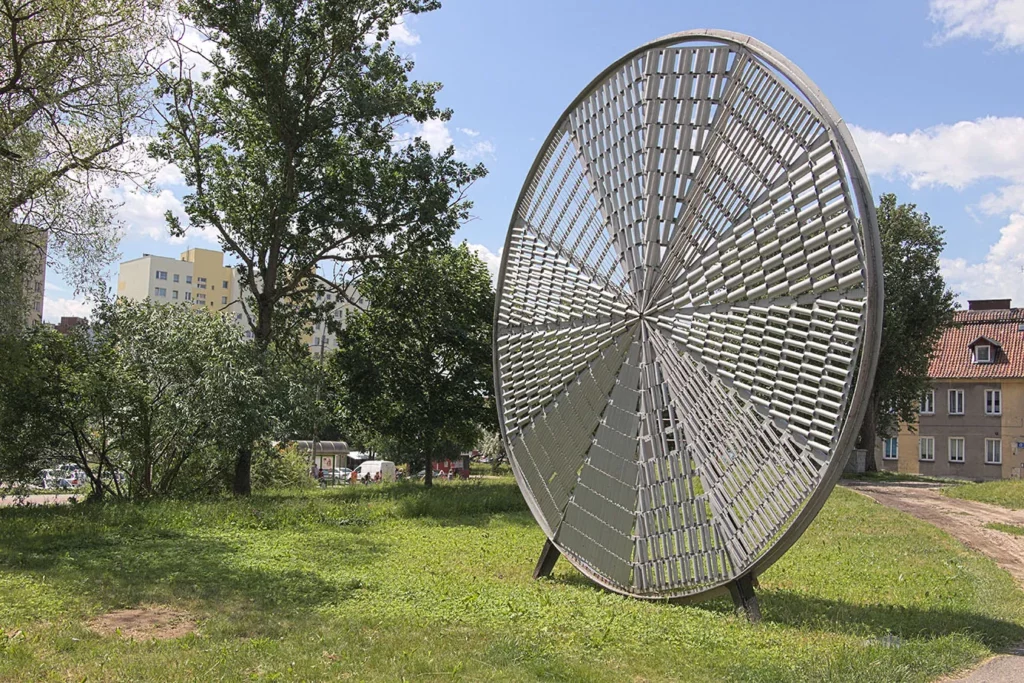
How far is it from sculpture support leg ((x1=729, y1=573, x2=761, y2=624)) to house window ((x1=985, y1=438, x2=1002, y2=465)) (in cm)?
3665

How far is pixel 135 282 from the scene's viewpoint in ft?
261

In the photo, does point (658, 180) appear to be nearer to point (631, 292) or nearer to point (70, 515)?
point (631, 292)

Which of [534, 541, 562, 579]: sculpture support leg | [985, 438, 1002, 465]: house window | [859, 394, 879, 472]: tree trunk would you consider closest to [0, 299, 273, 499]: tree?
[534, 541, 562, 579]: sculpture support leg

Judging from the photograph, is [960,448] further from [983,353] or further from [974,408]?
[983,353]

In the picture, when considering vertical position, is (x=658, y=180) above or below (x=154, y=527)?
above

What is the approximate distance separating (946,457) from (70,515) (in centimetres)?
3800

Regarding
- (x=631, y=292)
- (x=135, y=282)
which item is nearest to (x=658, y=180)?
(x=631, y=292)

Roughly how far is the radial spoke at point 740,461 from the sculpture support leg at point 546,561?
246cm

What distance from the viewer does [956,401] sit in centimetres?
4053

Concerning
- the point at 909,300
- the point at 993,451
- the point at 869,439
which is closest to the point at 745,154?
the point at 909,300

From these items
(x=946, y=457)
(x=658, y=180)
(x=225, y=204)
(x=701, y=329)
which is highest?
(x=225, y=204)

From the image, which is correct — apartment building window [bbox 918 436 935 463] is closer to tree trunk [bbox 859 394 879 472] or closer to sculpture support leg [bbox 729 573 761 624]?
tree trunk [bbox 859 394 879 472]

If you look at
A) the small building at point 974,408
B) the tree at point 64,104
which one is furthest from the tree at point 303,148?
the small building at point 974,408

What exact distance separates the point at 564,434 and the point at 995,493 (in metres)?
14.6
